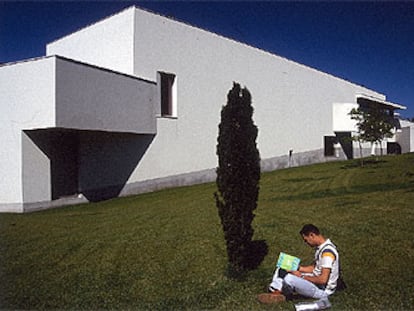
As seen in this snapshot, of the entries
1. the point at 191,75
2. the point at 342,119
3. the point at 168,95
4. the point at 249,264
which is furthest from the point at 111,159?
the point at 342,119

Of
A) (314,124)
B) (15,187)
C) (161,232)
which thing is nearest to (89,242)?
(161,232)

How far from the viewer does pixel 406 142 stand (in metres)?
40.2

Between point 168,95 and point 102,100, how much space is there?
14.8 ft

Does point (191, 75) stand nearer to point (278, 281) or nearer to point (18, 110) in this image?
point (18, 110)

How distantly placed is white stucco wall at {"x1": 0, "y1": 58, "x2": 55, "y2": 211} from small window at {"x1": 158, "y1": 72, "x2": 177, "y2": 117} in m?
6.49

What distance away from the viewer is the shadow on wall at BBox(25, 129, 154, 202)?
1658cm

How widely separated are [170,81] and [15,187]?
8.55 m

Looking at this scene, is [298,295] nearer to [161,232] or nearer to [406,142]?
[161,232]

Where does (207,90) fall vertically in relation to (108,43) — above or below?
below

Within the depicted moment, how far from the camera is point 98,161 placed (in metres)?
17.6

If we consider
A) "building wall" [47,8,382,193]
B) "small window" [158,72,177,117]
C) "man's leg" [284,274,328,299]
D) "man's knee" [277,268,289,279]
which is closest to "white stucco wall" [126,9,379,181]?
"building wall" [47,8,382,193]

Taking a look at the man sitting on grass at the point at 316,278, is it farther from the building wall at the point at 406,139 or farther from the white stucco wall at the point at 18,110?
the building wall at the point at 406,139

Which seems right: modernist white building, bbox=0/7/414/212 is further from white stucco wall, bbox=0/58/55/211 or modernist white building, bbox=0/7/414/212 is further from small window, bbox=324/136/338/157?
small window, bbox=324/136/338/157

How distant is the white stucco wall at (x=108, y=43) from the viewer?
55.8 feet
